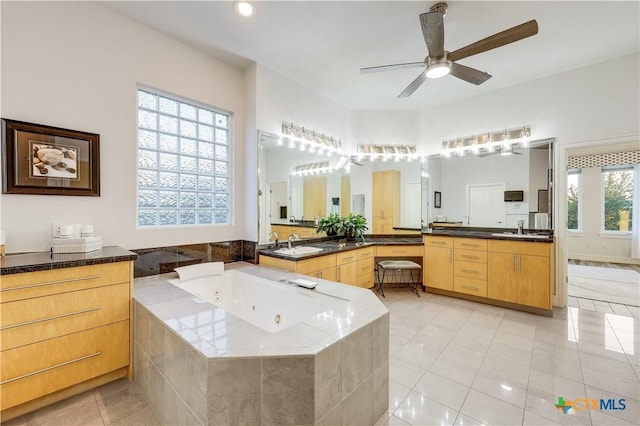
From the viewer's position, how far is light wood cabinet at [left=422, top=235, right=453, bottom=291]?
12.9ft

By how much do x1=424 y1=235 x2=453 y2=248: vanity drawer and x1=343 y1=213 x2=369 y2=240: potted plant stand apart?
3.22ft

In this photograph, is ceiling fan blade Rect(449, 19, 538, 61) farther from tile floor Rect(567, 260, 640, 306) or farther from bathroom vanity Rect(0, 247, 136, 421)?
tile floor Rect(567, 260, 640, 306)

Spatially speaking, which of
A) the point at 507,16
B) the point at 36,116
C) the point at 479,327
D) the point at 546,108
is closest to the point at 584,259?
the point at 546,108

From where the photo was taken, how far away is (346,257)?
3600 mm

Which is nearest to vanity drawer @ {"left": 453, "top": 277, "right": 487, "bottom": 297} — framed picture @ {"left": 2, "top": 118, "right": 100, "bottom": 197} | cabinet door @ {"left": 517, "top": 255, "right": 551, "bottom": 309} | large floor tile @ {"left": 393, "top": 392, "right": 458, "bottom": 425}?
cabinet door @ {"left": 517, "top": 255, "right": 551, "bottom": 309}

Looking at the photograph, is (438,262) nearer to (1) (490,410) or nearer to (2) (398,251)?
(2) (398,251)

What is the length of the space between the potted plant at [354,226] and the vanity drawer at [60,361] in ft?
9.82

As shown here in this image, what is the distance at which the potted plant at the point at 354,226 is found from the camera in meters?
4.25

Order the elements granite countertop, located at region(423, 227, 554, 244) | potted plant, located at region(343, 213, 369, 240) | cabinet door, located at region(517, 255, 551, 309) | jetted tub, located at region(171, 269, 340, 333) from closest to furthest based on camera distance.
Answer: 1. jetted tub, located at region(171, 269, 340, 333)
2. cabinet door, located at region(517, 255, 551, 309)
3. granite countertop, located at region(423, 227, 554, 244)
4. potted plant, located at region(343, 213, 369, 240)

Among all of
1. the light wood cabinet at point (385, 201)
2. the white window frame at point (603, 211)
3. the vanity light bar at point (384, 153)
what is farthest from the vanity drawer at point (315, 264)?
the white window frame at point (603, 211)

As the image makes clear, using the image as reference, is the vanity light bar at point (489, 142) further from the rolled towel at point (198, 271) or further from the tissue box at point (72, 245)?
the tissue box at point (72, 245)

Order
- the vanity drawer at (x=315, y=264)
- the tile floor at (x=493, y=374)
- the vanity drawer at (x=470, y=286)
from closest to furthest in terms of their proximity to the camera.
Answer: the tile floor at (x=493, y=374), the vanity drawer at (x=315, y=264), the vanity drawer at (x=470, y=286)

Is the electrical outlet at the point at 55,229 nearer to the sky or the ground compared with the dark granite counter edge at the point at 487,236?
nearer to the sky

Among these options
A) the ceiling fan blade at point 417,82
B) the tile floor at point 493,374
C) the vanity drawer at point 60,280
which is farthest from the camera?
the ceiling fan blade at point 417,82
